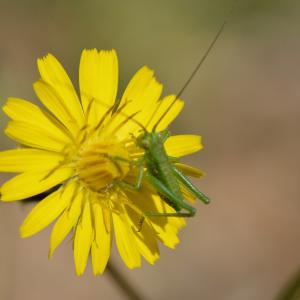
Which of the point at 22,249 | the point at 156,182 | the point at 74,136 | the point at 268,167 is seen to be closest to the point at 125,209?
the point at 156,182

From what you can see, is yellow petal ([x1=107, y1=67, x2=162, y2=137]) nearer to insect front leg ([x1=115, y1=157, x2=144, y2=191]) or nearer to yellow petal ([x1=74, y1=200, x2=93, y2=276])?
insect front leg ([x1=115, y1=157, x2=144, y2=191])

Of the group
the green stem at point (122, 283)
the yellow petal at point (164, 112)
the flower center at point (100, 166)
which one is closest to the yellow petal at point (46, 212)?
the flower center at point (100, 166)

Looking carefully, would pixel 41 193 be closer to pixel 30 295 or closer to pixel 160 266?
pixel 30 295

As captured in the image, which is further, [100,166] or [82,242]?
[100,166]

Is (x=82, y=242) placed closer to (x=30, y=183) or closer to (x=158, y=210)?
(x=30, y=183)

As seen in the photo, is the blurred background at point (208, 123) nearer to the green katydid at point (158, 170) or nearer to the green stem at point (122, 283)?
the green stem at point (122, 283)

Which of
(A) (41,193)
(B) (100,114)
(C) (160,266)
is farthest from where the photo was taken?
(C) (160,266)

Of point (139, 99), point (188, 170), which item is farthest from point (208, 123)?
point (139, 99)
